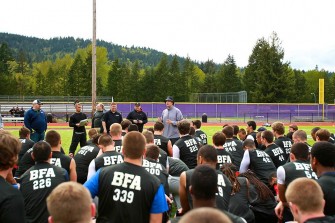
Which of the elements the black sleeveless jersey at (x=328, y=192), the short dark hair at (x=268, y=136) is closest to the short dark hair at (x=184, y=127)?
the short dark hair at (x=268, y=136)

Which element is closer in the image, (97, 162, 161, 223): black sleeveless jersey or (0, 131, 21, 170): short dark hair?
(0, 131, 21, 170): short dark hair

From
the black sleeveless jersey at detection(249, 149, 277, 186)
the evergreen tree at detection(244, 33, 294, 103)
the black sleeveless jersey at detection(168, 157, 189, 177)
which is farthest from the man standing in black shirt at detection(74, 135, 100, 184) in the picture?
the evergreen tree at detection(244, 33, 294, 103)

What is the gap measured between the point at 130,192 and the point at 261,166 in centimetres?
405

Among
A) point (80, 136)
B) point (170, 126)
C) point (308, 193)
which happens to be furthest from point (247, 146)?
point (80, 136)

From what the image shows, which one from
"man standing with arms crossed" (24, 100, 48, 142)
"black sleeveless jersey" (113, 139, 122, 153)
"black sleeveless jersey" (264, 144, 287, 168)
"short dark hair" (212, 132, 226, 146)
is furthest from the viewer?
"man standing with arms crossed" (24, 100, 48, 142)

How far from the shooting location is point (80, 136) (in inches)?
609

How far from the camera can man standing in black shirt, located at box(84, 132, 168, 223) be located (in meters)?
4.39

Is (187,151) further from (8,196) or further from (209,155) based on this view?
(8,196)

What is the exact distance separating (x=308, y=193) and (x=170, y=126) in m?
10.4

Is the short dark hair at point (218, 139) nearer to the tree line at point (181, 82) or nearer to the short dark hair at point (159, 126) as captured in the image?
the short dark hair at point (159, 126)

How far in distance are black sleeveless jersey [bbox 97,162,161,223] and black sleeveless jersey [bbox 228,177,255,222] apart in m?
2.20

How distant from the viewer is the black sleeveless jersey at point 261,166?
776 cm

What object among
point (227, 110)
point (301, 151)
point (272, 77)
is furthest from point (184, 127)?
point (272, 77)

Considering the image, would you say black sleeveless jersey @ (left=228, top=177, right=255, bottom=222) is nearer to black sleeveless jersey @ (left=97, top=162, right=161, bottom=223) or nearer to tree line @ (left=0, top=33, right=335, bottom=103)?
black sleeveless jersey @ (left=97, top=162, right=161, bottom=223)
